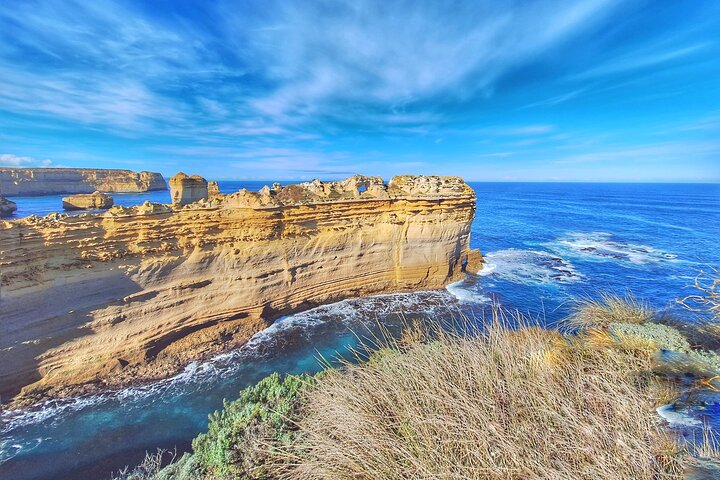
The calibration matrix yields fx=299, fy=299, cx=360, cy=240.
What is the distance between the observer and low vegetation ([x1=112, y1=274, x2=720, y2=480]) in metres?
2.66

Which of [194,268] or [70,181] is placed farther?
[70,181]

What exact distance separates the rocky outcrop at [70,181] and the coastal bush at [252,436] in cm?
7571

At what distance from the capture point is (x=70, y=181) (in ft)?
210

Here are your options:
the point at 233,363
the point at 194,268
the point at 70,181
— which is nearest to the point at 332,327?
the point at 233,363

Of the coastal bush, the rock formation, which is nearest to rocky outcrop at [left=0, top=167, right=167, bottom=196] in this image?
the rock formation

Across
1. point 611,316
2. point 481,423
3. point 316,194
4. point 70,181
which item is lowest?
point 611,316

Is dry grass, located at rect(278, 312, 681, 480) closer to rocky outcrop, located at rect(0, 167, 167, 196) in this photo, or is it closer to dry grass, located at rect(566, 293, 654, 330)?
dry grass, located at rect(566, 293, 654, 330)

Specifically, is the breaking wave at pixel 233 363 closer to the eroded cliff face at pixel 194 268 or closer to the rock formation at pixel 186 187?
the eroded cliff face at pixel 194 268

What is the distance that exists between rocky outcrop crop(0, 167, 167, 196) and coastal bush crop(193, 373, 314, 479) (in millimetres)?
75708

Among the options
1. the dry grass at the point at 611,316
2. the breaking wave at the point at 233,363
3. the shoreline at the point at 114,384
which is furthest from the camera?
the shoreline at the point at 114,384

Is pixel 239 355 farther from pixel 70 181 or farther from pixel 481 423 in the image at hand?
pixel 70 181

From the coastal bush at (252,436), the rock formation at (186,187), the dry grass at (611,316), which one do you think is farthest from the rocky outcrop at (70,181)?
the dry grass at (611,316)

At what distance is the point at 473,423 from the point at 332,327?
12959 mm

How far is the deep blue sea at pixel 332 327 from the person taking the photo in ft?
29.7
